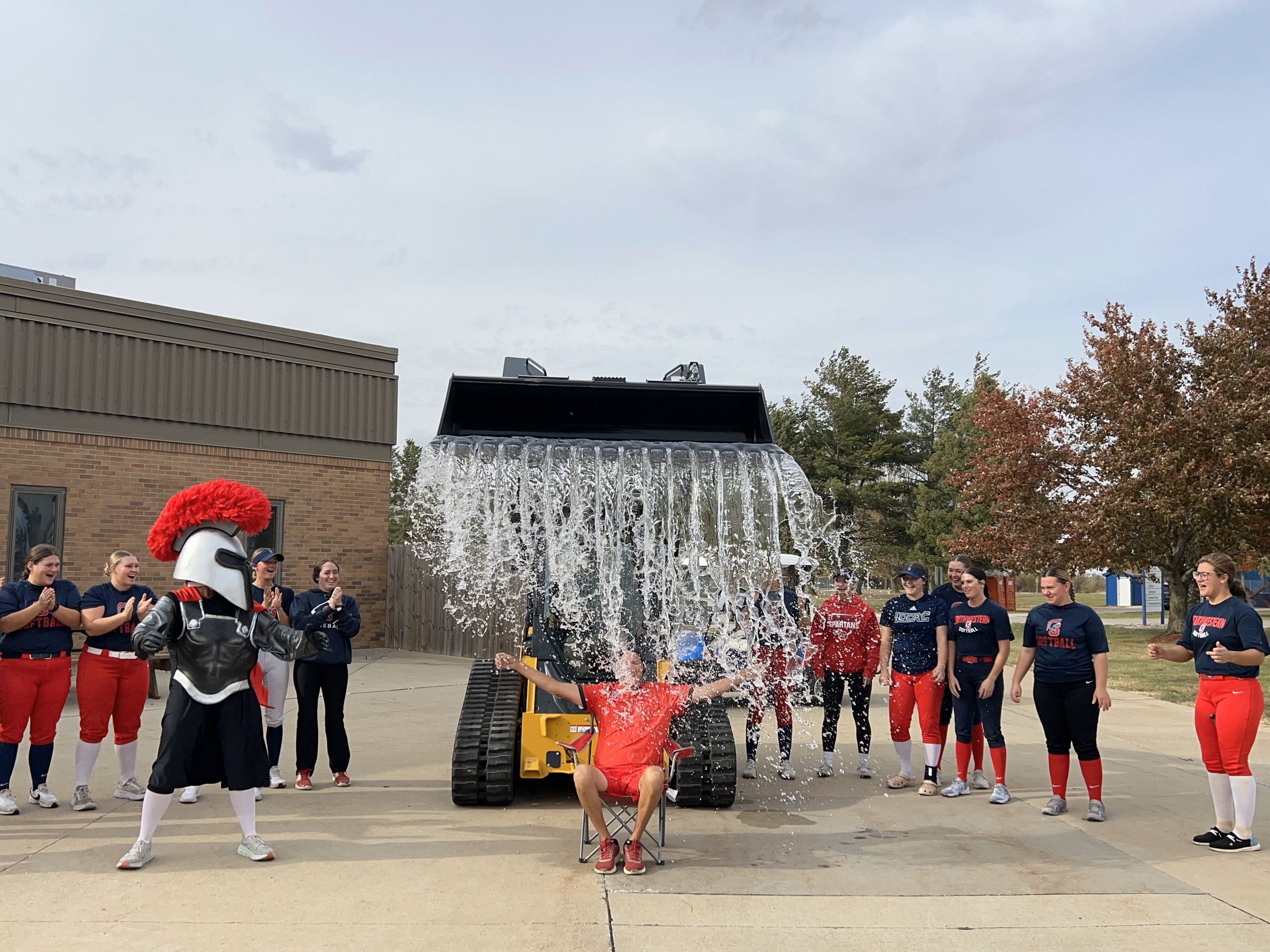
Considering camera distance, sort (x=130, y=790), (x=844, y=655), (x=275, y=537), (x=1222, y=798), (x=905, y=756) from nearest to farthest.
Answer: (x=1222, y=798) → (x=130, y=790) → (x=905, y=756) → (x=844, y=655) → (x=275, y=537)

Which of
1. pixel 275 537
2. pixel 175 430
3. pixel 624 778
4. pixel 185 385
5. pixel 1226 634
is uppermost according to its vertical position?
pixel 185 385

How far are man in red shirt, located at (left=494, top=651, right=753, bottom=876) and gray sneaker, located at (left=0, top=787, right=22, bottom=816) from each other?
10.2 ft

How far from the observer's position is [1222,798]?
5.35 metres

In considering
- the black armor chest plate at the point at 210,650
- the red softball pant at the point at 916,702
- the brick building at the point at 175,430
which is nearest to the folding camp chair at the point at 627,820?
the black armor chest plate at the point at 210,650

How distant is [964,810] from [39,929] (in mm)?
5085

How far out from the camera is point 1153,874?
192 inches

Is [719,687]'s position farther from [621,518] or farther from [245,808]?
[245,808]

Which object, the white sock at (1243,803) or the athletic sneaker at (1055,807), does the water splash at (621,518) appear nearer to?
the athletic sneaker at (1055,807)

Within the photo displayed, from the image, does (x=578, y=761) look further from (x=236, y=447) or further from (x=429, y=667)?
(x=236, y=447)

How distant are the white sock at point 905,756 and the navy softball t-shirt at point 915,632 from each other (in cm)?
54

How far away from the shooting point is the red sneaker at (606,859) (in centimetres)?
479

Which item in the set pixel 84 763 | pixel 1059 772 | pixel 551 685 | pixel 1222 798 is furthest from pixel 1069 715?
pixel 84 763

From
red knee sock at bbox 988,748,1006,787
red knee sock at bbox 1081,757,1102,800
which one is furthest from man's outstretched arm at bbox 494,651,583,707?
red knee sock at bbox 1081,757,1102,800

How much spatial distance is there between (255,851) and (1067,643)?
4.78m
